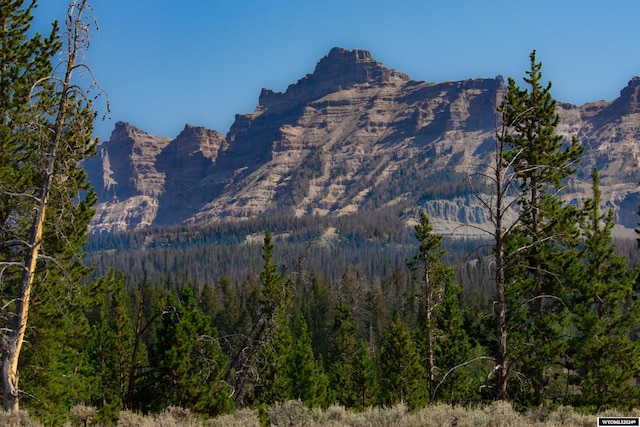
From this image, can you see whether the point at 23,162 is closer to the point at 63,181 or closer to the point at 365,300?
the point at 63,181

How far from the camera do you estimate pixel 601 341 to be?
2466cm

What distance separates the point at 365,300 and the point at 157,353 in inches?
2543

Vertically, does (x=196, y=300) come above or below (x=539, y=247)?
below

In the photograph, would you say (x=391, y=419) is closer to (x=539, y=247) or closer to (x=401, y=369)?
(x=539, y=247)

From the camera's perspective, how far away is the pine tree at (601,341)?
80.3 ft

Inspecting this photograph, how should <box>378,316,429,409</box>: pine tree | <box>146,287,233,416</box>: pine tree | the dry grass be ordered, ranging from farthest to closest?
<box>378,316,429,409</box>: pine tree
<box>146,287,233,416</box>: pine tree
the dry grass

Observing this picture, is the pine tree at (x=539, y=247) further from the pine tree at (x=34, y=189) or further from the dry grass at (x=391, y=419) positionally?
the pine tree at (x=34, y=189)

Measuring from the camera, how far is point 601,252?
26.7m

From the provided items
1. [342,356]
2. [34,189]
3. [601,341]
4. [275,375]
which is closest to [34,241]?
[34,189]

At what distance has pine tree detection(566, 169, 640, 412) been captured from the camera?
80.3ft

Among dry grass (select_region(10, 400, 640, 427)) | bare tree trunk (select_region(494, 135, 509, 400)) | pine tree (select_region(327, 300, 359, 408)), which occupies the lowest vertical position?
pine tree (select_region(327, 300, 359, 408))

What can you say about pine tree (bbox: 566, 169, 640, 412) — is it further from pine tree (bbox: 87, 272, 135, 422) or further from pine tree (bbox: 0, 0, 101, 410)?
pine tree (bbox: 87, 272, 135, 422)

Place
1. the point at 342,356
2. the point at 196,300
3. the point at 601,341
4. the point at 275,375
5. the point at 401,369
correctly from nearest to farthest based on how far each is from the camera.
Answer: the point at 601,341 → the point at 196,300 → the point at 401,369 → the point at 275,375 → the point at 342,356

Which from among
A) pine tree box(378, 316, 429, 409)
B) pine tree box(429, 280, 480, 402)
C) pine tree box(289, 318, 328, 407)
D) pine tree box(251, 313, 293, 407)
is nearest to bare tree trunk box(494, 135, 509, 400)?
pine tree box(429, 280, 480, 402)
